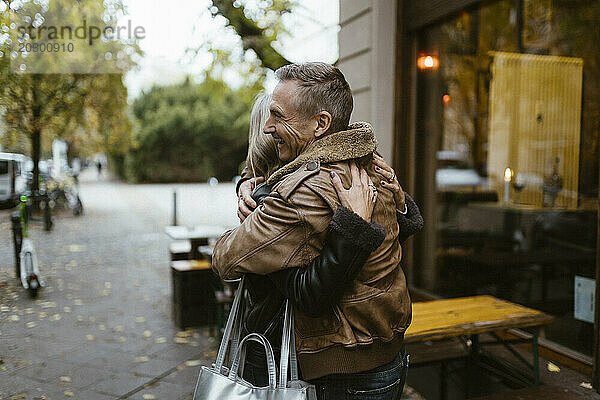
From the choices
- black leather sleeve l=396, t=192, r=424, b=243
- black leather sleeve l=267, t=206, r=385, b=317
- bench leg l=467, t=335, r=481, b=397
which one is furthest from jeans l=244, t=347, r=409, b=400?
bench leg l=467, t=335, r=481, b=397

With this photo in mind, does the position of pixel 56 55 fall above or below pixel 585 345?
above

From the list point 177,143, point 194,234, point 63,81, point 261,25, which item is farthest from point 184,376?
point 261,25

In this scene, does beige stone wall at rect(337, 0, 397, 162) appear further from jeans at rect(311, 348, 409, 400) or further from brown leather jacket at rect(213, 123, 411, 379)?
jeans at rect(311, 348, 409, 400)

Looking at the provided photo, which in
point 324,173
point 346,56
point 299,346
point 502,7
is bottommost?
point 299,346

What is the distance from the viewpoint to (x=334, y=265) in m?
1.59

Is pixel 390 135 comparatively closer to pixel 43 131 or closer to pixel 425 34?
pixel 425 34

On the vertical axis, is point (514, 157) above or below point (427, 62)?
below

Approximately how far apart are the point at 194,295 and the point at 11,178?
2683mm

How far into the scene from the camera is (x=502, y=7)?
242 inches

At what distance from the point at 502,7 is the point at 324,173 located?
5.42 meters

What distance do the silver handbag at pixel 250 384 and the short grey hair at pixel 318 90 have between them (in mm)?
641

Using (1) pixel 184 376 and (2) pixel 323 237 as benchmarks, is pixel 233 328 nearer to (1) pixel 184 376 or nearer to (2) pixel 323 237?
(2) pixel 323 237

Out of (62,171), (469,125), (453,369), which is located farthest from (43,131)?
(469,125)

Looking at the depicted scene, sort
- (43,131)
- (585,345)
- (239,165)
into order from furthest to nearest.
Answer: (239,165)
(585,345)
(43,131)
